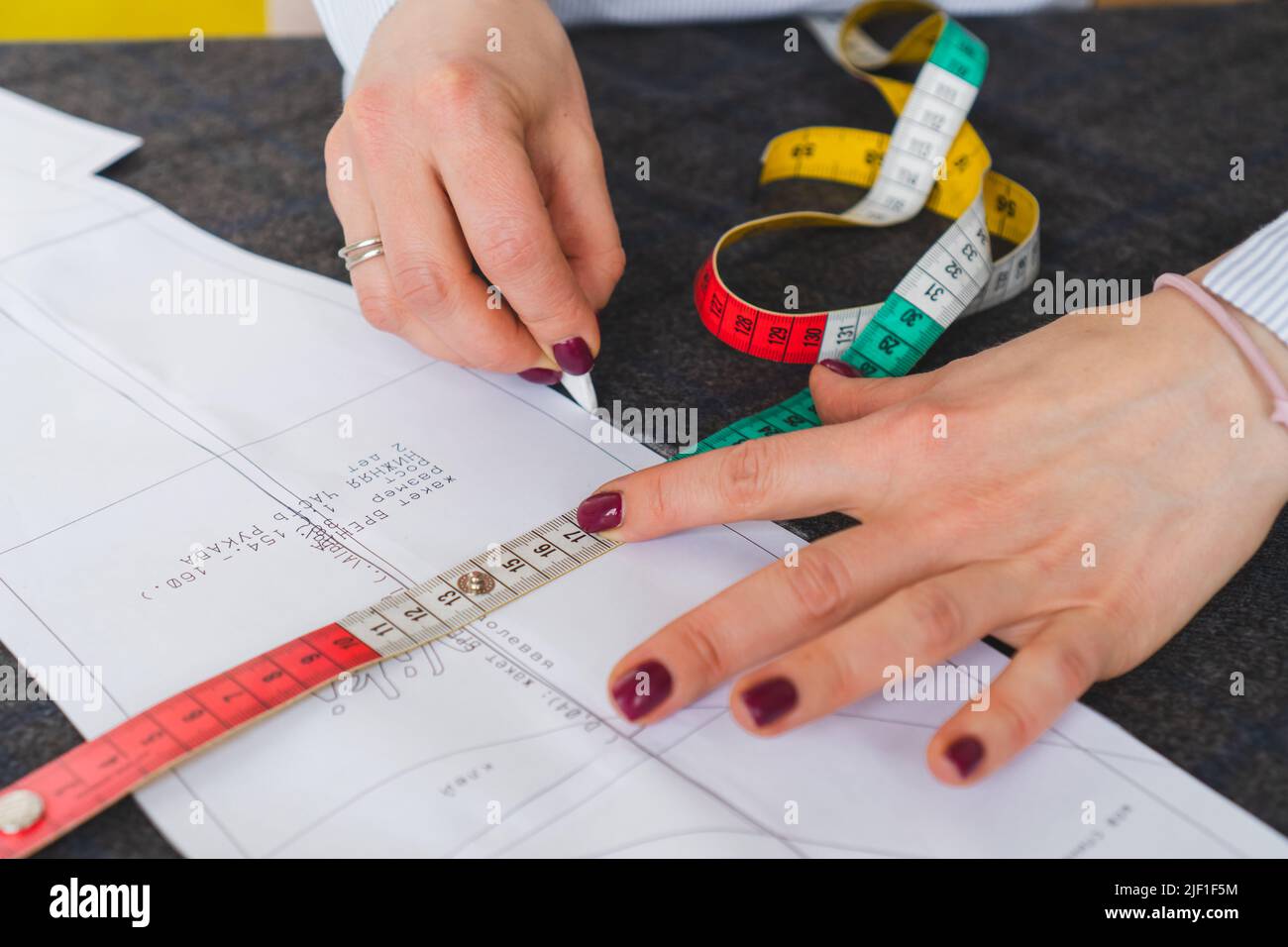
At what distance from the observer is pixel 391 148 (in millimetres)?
797

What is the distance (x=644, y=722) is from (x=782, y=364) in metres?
0.39

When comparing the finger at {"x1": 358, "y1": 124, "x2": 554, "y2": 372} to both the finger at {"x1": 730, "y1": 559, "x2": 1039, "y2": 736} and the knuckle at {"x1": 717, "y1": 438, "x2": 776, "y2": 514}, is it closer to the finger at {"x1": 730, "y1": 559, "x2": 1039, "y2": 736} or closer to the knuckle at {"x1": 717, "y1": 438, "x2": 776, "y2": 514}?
the knuckle at {"x1": 717, "y1": 438, "x2": 776, "y2": 514}

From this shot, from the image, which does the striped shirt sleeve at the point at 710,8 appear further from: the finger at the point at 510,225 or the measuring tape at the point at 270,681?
the measuring tape at the point at 270,681

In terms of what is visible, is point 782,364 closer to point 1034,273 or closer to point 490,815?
point 1034,273

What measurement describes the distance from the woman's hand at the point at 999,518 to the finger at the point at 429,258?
0.17 m

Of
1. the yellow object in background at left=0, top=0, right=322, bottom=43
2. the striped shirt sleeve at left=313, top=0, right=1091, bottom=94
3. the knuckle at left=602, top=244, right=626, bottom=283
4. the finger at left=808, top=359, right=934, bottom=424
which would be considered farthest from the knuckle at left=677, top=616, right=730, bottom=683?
the yellow object in background at left=0, top=0, right=322, bottom=43

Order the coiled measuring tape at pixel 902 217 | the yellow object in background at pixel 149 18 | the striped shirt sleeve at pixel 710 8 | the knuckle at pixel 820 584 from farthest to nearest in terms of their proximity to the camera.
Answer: the yellow object in background at pixel 149 18
the striped shirt sleeve at pixel 710 8
the coiled measuring tape at pixel 902 217
the knuckle at pixel 820 584

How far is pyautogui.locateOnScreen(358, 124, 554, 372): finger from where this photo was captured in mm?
786

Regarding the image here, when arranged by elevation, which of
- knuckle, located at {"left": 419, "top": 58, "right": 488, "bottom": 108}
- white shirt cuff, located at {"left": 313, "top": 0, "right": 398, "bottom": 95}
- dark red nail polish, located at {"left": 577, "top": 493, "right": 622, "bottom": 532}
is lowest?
dark red nail polish, located at {"left": 577, "top": 493, "right": 622, "bottom": 532}

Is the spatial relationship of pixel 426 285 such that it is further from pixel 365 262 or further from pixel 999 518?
pixel 999 518

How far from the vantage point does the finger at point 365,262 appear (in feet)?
2.74

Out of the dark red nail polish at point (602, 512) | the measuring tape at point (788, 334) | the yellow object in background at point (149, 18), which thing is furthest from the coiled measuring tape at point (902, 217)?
the yellow object in background at point (149, 18)

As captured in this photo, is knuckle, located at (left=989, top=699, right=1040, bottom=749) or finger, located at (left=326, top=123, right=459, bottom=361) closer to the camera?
knuckle, located at (left=989, top=699, right=1040, bottom=749)
